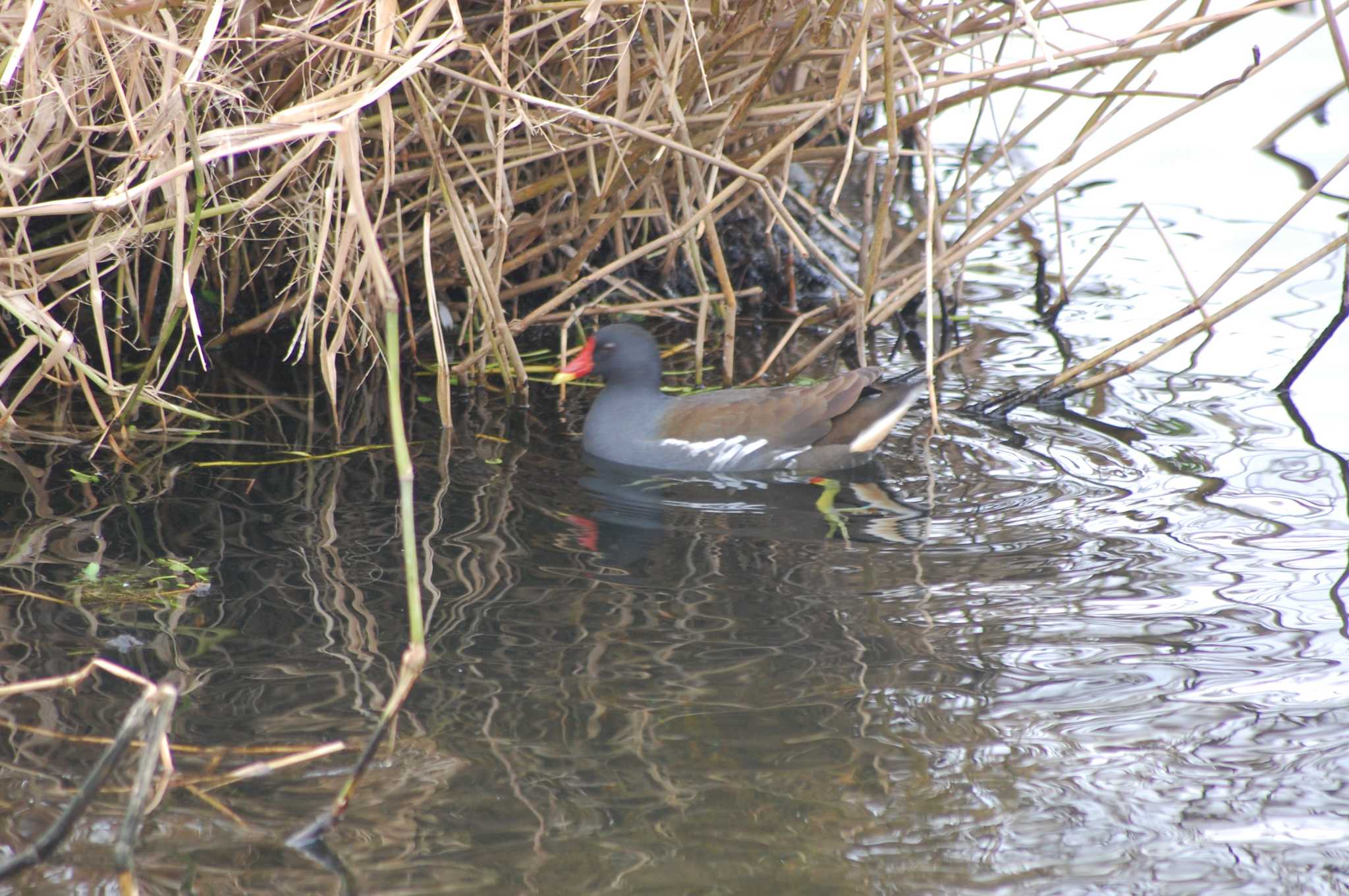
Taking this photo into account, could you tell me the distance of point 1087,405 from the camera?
5289 millimetres

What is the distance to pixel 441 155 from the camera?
4.82m

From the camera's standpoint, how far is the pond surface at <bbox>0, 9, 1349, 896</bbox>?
2.68m

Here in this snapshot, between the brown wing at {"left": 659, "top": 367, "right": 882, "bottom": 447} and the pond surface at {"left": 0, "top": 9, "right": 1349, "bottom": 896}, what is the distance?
187 mm

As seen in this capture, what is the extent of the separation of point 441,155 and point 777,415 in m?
1.46

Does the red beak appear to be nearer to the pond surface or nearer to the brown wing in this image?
the pond surface

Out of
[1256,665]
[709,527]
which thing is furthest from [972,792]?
[709,527]

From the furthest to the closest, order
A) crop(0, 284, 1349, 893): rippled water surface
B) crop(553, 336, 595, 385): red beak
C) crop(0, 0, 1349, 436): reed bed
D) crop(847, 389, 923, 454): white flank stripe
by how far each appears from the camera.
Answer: crop(553, 336, 595, 385): red beak → crop(847, 389, 923, 454): white flank stripe → crop(0, 0, 1349, 436): reed bed → crop(0, 284, 1349, 893): rippled water surface

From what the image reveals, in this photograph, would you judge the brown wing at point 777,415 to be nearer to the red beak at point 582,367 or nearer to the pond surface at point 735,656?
the pond surface at point 735,656

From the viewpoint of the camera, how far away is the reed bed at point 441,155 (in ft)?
13.2

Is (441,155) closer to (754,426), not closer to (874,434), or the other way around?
(754,426)

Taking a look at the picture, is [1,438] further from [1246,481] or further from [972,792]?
[1246,481]

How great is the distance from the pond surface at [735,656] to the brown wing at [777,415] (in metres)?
0.19

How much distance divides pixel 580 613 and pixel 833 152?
237 cm

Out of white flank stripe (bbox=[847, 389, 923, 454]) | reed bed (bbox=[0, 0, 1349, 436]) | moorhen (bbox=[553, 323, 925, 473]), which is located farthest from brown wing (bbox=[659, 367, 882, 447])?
reed bed (bbox=[0, 0, 1349, 436])
